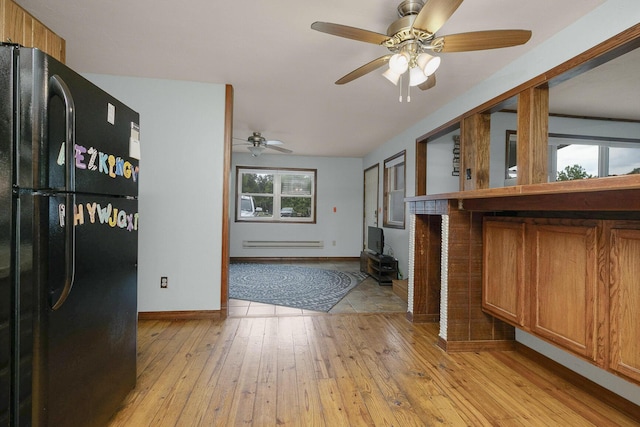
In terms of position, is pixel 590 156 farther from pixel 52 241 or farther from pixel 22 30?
pixel 22 30

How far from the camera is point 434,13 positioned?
1.50m

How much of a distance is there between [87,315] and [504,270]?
2573mm

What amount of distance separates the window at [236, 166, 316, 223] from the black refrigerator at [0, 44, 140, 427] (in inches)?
218

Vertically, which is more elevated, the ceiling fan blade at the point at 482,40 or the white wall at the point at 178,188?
the ceiling fan blade at the point at 482,40

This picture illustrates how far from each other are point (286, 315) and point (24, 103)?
268 centimetres

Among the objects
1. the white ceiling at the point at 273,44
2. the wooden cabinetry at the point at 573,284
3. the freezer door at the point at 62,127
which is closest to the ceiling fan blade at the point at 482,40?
the white ceiling at the point at 273,44

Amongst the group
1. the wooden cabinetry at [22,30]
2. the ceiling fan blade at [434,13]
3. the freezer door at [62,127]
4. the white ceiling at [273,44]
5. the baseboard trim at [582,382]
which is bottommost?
the baseboard trim at [582,382]

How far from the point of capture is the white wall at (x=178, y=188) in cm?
297

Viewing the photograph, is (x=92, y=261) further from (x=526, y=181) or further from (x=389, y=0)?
(x=526, y=181)

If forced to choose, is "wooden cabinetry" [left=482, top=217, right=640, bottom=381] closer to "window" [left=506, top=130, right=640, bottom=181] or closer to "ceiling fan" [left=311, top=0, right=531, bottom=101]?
"ceiling fan" [left=311, top=0, right=531, bottom=101]

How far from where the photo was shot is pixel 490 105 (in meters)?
2.83

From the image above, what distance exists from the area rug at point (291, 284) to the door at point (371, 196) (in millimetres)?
1370

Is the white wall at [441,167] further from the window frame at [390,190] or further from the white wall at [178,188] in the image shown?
the white wall at [178,188]

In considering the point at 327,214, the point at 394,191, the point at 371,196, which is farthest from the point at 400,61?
the point at 327,214
